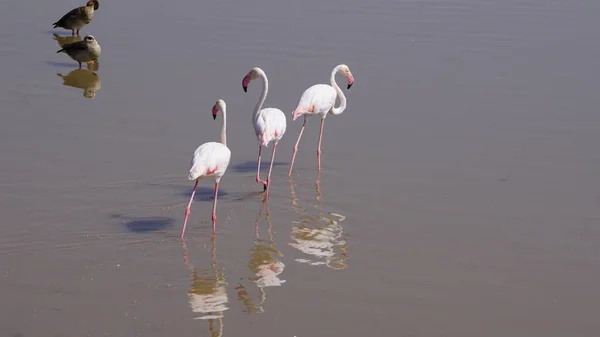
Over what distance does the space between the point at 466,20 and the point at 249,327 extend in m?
9.09

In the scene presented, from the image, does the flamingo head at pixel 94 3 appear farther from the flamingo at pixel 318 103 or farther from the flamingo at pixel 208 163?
the flamingo at pixel 208 163

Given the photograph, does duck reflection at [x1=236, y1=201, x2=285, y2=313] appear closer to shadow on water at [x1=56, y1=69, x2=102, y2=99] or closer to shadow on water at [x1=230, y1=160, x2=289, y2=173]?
shadow on water at [x1=230, y1=160, x2=289, y2=173]

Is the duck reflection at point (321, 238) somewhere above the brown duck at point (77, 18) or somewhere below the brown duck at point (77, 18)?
below

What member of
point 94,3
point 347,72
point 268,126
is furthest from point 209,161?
point 94,3

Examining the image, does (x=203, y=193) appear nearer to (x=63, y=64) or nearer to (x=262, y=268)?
(x=262, y=268)

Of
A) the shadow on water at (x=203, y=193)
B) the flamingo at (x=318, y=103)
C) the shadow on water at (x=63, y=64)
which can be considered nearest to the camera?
the shadow on water at (x=203, y=193)

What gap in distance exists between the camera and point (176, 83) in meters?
10.6

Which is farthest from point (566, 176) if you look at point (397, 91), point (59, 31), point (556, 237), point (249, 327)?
point (59, 31)

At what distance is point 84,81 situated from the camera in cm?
1096

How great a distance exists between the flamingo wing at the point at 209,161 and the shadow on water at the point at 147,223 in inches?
20.1

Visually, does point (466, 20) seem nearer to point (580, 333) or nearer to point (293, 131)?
point (293, 131)

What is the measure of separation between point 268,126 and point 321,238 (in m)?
1.42

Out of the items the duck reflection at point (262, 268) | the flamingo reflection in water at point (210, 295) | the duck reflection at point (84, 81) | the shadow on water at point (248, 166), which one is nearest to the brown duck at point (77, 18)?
the duck reflection at point (84, 81)

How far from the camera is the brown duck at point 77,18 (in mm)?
12930
